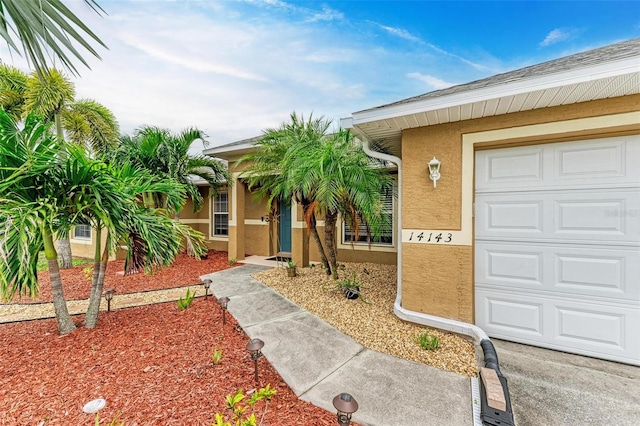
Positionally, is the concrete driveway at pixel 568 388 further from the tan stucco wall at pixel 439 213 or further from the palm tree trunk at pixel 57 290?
the palm tree trunk at pixel 57 290

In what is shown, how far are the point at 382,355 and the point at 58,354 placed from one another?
13.6 feet

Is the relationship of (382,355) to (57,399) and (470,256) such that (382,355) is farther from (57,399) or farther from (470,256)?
(57,399)

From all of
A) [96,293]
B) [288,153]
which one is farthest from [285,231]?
[96,293]

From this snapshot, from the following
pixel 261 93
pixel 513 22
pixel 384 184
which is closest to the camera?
pixel 384 184

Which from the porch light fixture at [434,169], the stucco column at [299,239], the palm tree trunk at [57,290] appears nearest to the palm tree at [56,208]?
the palm tree trunk at [57,290]

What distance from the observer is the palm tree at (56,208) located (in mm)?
2779

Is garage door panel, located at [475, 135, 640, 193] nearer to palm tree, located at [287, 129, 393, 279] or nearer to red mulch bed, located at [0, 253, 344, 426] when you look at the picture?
palm tree, located at [287, 129, 393, 279]

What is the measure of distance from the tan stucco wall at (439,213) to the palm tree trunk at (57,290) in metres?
5.17

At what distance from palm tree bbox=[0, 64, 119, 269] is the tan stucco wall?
941 cm

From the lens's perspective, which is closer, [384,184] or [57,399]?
[57,399]

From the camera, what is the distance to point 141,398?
2.50 metres

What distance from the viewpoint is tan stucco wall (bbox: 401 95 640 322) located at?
149 inches

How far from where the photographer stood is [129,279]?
23.4 ft

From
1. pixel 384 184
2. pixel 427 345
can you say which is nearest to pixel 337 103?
pixel 384 184
